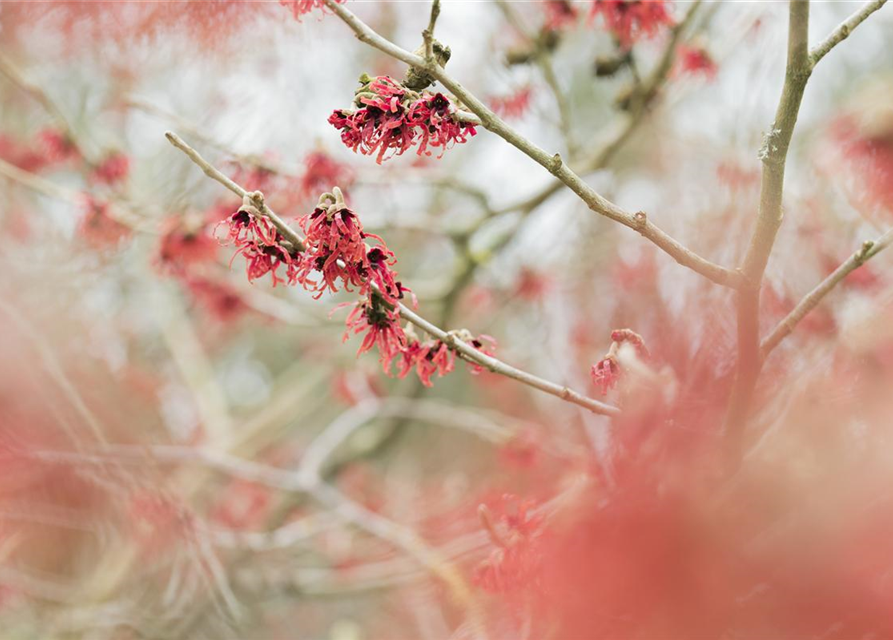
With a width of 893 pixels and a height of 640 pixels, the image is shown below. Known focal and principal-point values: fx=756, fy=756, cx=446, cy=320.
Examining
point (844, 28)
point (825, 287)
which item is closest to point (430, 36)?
point (844, 28)

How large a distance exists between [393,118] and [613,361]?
0.54 metres

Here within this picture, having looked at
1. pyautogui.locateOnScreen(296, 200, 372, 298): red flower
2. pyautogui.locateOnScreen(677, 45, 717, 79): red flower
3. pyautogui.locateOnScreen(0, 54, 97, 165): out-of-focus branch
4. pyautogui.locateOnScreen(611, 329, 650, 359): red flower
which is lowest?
pyautogui.locateOnScreen(611, 329, 650, 359): red flower

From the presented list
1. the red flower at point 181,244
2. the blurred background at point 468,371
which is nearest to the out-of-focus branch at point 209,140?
the blurred background at point 468,371

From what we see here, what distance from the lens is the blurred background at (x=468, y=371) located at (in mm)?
1049

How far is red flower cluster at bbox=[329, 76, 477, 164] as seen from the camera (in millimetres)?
1080

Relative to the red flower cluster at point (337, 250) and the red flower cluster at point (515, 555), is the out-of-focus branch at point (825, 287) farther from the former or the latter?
the red flower cluster at point (337, 250)

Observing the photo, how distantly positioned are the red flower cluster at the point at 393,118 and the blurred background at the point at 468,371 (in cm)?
48

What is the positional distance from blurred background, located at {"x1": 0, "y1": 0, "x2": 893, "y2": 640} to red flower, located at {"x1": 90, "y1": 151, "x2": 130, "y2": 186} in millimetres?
10

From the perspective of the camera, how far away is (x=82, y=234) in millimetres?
2635

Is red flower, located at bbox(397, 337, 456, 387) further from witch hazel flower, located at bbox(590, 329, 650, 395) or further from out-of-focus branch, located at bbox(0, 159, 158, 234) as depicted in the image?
out-of-focus branch, located at bbox(0, 159, 158, 234)

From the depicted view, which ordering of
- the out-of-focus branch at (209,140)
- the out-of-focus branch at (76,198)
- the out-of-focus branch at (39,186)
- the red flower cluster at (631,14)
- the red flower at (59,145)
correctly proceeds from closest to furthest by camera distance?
the red flower cluster at (631,14) < the out-of-focus branch at (209,140) < the out-of-focus branch at (39,186) < the out-of-focus branch at (76,198) < the red flower at (59,145)

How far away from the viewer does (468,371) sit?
3.38m

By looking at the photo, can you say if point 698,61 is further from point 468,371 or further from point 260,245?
point 260,245

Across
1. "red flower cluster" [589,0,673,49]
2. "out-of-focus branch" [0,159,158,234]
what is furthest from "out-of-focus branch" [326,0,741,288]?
"out-of-focus branch" [0,159,158,234]
